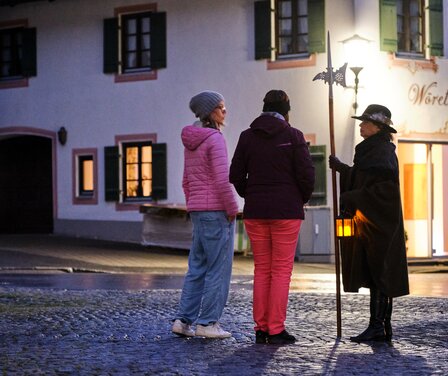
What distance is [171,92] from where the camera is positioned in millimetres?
26734

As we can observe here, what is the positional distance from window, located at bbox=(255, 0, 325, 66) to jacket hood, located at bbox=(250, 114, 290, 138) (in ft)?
53.8

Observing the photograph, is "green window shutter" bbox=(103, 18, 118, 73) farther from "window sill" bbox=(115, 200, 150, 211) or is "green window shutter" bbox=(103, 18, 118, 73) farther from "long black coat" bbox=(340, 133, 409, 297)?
"long black coat" bbox=(340, 133, 409, 297)

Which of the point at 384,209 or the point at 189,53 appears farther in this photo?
the point at 189,53

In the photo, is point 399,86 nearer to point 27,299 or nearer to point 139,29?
point 139,29

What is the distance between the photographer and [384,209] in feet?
29.0

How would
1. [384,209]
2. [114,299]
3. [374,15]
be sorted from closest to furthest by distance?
[384,209], [114,299], [374,15]

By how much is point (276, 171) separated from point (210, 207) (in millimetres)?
605

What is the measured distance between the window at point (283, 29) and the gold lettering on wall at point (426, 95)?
2270mm

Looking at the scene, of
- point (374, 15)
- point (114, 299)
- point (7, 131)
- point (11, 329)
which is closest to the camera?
point (11, 329)

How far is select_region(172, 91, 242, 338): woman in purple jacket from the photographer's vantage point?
8.91 metres

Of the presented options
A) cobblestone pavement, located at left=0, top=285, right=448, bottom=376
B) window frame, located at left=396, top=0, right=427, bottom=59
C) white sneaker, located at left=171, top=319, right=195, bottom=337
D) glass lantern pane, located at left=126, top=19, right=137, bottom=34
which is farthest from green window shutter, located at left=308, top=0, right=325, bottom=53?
white sneaker, located at left=171, top=319, right=195, bottom=337

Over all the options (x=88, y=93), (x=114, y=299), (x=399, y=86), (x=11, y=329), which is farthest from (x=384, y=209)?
(x=88, y=93)

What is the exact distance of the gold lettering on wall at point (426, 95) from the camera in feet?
81.2

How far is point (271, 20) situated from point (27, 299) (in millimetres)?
13528
